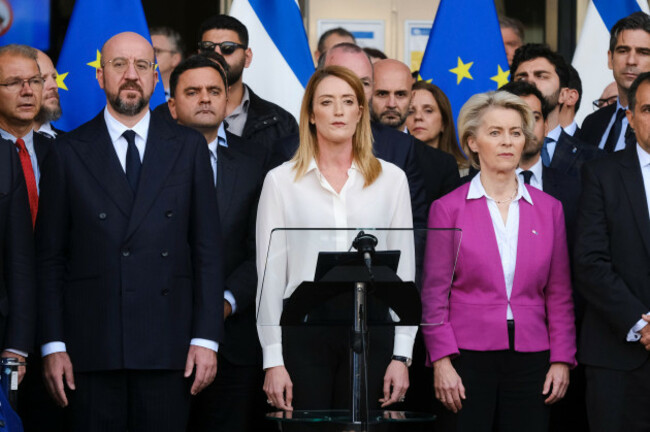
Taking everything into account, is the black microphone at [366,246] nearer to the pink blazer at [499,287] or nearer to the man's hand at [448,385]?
the pink blazer at [499,287]

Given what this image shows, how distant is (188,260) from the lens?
16.7ft

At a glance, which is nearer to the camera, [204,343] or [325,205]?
[204,343]

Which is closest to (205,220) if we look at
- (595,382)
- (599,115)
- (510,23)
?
(595,382)

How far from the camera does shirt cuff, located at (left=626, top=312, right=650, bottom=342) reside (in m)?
5.10

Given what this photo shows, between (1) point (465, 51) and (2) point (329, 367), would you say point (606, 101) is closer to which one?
(1) point (465, 51)

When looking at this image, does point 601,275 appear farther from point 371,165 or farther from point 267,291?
point 267,291

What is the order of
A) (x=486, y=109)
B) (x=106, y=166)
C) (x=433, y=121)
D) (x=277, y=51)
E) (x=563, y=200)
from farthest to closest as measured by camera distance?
(x=277, y=51) < (x=433, y=121) < (x=563, y=200) < (x=486, y=109) < (x=106, y=166)

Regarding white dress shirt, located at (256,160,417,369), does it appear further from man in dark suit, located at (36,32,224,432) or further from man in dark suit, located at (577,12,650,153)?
man in dark suit, located at (577,12,650,153)

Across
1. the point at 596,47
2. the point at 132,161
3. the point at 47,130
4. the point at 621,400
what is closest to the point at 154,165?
the point at 132,161

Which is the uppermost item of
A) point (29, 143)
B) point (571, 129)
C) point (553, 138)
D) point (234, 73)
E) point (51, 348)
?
point (234, 73)

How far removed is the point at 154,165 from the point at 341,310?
128cm

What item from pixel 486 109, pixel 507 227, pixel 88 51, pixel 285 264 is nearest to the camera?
pixel 285 264

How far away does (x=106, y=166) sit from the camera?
197 inches

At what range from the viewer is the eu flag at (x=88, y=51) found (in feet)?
25.3
